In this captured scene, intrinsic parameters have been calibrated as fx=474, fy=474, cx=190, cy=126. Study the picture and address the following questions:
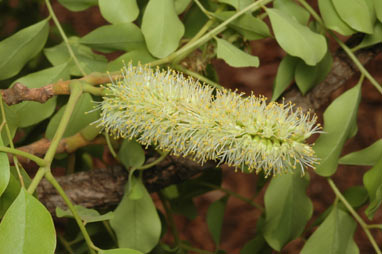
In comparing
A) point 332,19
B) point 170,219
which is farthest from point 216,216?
point 332,19

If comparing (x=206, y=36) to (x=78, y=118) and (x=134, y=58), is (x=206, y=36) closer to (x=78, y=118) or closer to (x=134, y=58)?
(x=134, y=58)

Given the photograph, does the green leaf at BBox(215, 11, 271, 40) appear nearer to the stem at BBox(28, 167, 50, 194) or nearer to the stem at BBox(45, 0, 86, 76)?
the stem at BBox(45, 0, 86, 76)

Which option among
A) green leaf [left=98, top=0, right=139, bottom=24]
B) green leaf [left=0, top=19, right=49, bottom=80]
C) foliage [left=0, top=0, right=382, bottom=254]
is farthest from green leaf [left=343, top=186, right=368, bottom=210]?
green leaf [left=0, top=19, right=49, bottom=80]

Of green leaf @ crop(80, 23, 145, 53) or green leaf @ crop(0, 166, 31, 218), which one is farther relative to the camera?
green leaf @ crop(80, 23, 145, 53)

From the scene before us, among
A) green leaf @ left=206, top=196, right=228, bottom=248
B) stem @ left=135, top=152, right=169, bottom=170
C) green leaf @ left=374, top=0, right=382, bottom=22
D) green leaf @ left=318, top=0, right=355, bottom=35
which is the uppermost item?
green leaf @ left=374, top=0, right=382, bottom=22

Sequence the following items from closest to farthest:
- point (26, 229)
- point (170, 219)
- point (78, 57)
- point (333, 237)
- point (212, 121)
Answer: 1. point (26, 229)
2. point (212, 121)
3. point (333, 237)
4. point (78, 57)
5. point (170, 219)

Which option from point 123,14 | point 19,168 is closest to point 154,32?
point 123,14
